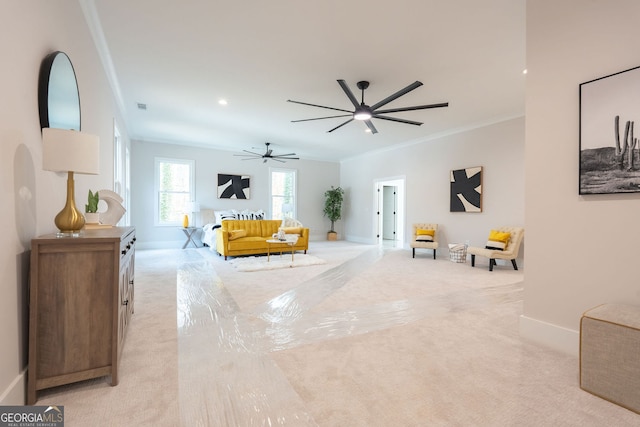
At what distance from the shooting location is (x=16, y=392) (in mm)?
1409

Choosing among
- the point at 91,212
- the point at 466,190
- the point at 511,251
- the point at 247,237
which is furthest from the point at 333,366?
the point at 466,190

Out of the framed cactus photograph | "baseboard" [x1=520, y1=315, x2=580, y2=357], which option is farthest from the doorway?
the framed cactus photograph

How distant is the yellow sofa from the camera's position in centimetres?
615

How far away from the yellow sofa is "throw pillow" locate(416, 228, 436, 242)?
2.59m

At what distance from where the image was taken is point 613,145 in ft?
6.31

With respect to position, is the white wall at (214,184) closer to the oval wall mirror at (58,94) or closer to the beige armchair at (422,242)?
the beige armchair at (422,242)

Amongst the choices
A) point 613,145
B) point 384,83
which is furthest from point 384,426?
point 384,83

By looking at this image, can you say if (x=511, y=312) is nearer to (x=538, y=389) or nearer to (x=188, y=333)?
(x=538, y=389)

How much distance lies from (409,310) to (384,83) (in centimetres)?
310

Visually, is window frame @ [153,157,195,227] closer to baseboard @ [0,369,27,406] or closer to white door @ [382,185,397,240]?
white door @ [382,185,397,240]

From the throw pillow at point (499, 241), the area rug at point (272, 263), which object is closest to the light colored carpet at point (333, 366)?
the area rug at point (272, 263)

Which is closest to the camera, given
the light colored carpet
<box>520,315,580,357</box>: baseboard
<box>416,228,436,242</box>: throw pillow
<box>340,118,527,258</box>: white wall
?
the light colored carpet

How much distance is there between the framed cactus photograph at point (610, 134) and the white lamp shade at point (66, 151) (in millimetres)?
3215

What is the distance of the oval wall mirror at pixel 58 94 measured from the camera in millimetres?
1779
